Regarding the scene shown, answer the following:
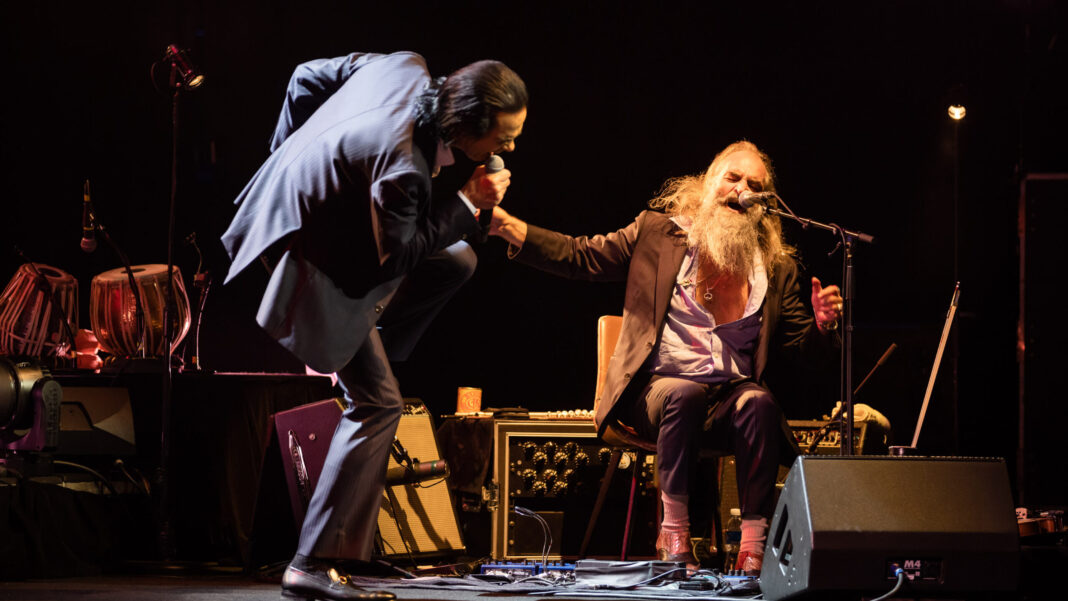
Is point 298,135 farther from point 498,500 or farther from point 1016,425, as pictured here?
point 1016,425

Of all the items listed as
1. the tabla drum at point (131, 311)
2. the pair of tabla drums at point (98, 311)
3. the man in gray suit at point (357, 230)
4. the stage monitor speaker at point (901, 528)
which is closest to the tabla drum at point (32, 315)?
the pair of tabla drums at point (98, 311)

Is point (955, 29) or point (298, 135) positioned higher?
point (955, 29)

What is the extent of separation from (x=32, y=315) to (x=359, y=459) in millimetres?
3161

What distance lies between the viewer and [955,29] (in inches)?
219

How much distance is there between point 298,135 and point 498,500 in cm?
237

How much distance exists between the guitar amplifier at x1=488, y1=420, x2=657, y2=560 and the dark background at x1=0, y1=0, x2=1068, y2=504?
1.13 metres

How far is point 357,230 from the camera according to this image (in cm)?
255

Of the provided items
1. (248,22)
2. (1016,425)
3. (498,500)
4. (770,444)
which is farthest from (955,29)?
(248,22)

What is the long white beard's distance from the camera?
13.2ft

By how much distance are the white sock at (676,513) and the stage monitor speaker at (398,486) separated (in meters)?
0.97

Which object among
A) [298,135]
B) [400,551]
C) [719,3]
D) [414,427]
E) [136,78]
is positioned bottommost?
[400,551]

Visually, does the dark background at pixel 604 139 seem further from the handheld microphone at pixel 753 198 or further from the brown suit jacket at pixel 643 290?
the handheld microphone at pixel 753 198

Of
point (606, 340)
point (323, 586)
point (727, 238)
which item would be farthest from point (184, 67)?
point (323, 586)

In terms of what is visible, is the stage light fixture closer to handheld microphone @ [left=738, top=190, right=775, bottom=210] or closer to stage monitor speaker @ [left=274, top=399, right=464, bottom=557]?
stage monitor speaker @ [left=274, top=399, right=464, bottom=557]
